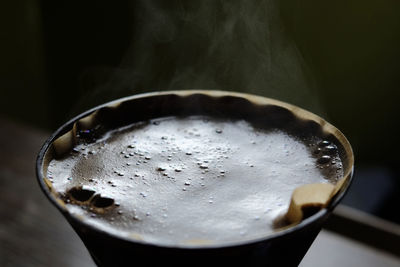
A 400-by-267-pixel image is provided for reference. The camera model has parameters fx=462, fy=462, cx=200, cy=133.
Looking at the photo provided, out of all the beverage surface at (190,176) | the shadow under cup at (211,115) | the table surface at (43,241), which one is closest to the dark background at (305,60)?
the table surface at (43,241)

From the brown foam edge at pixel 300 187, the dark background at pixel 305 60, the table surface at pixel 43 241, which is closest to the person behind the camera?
the brown foam edge at pixel 300 187

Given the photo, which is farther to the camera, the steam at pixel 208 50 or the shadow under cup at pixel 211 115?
the steam at pixel 208 50

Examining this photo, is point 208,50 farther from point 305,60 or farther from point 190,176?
point 190,176

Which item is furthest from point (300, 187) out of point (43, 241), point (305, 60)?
point (305, 60)

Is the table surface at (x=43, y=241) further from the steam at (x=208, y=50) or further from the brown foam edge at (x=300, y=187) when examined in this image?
the steam at (x=208, y=50)

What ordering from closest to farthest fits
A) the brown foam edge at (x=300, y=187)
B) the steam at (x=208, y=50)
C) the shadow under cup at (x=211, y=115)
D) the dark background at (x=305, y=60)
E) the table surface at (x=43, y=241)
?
the shadow under cup at (x=211, y=115) → the brown foam edge at (x=300, y=187) → the table surface at (x=43, y=241) → the steam at (x=208, y=50) → the dark background at (x=305, y=60)

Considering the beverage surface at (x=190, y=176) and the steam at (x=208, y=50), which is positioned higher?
the beverage surface at (x=190, y=176)

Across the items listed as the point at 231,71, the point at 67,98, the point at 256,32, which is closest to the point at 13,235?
the point at 256,32

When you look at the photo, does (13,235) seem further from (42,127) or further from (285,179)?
(42,127)
